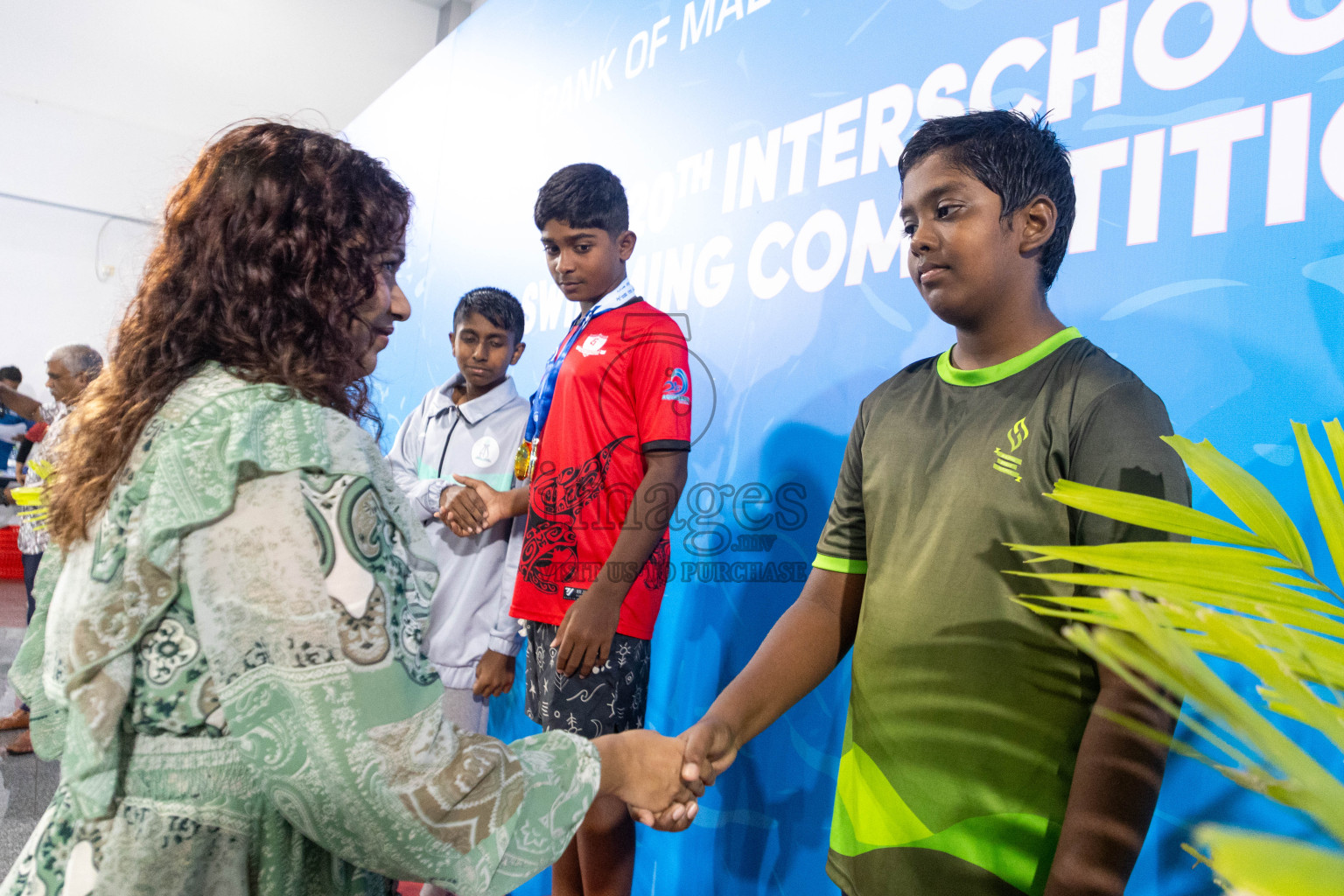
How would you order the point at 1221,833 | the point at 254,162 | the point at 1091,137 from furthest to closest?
the point at 1091,137
the point at 254,162
the point at 1221,833

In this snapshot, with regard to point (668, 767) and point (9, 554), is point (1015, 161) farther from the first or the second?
point (9, 554)

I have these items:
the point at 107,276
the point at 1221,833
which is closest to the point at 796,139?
the point at 1221,833

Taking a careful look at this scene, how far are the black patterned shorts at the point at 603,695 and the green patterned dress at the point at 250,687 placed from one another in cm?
81

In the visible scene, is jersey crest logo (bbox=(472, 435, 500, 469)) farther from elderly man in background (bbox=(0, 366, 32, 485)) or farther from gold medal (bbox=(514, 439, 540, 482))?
elderly man in background (bbox=(0, 366, 32, 485))

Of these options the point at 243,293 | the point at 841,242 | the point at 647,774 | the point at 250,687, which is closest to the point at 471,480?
the point at 841,242

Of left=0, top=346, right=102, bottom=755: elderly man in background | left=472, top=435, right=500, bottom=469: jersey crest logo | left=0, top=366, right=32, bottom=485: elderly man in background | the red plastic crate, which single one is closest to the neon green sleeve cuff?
left=472, top=435, right=500, bottom=469: jersey crest logo

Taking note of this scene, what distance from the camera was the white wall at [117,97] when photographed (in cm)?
690

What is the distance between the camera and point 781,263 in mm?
1963

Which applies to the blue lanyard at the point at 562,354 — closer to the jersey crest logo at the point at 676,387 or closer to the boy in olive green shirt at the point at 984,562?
the jersey crest logo at the point at 676,387

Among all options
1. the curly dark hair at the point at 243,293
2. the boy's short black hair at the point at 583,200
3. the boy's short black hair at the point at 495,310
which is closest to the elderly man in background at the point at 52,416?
the boy's short black hair at the point at 495,310

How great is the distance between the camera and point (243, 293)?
0.87 meters

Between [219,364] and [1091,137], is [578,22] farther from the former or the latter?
[219,364]

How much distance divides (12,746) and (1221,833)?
4.26 metres

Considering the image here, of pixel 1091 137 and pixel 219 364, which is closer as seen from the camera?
pixel 219 364
